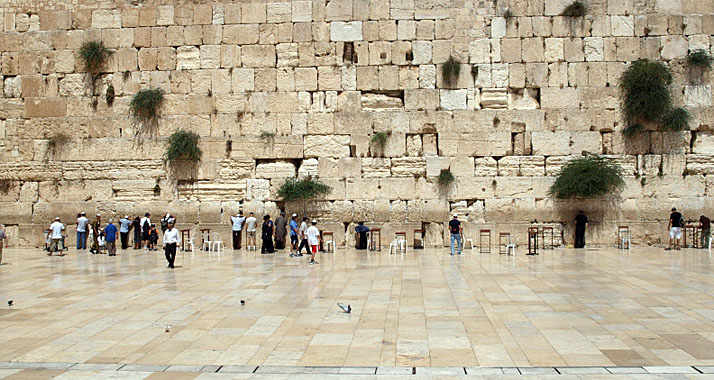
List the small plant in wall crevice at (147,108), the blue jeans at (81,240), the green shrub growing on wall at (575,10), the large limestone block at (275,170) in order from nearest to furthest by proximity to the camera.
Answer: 1. the blue jeans at (81,240)
2. the green shrub growing on wall at (575,10)
3. the large limestone block at (275,170)
4. the small plant in wall crevice at (147,108)

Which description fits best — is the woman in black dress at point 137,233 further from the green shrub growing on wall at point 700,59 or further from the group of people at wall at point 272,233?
the green shrub growing on wall at point 700,59

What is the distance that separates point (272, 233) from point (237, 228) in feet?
3.56

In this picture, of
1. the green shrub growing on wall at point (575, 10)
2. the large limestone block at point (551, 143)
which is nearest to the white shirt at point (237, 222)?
the large limestone block at point (551, 143)

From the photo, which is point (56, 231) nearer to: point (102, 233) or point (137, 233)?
point (102, 233)

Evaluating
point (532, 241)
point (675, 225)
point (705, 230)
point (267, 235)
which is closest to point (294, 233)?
point (267, 235)

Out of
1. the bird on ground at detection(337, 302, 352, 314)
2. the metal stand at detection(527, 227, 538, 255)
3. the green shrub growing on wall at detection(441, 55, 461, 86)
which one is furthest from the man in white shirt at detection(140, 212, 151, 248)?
the bird on ground at detection(337, 302, 352, 314)

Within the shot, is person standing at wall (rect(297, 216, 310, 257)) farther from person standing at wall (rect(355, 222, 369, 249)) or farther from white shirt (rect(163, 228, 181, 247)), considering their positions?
white shirt (rect(163, 228, 181, 247))

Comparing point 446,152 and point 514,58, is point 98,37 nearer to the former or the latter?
point 446,152

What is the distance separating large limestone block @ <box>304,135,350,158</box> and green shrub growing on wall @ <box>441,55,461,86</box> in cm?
279

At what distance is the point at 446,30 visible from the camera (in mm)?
15281

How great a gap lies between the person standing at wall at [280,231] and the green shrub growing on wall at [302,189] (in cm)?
57

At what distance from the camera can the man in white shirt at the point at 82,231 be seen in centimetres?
1484

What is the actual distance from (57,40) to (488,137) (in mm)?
11216

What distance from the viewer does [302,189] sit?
15.0 metres
